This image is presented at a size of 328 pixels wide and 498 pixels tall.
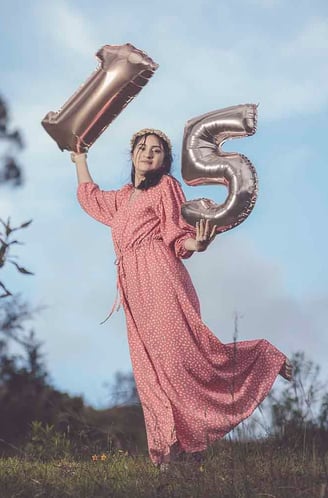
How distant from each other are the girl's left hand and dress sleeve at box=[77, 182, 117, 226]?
2.38ft

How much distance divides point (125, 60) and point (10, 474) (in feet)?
8.75

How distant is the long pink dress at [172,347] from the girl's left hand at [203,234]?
0.13 m

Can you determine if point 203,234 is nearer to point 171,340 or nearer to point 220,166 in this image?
point 220,166

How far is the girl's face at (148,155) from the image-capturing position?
621 cm

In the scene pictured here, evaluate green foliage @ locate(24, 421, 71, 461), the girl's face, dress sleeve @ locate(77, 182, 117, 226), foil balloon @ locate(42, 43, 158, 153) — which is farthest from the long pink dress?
green foliage @ locate(24, 421, 71, 461)

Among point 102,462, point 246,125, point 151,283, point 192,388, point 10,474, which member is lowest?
point 10,474

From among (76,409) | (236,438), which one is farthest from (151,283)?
(76,409)

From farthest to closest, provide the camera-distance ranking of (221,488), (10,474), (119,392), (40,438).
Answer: (40,438), (119,392), (10,474), (221,488)

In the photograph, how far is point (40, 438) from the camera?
304 inches

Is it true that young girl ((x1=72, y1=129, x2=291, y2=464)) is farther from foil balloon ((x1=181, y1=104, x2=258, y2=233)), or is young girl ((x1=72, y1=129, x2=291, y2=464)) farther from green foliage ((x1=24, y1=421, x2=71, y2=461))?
green foliage ((x1=24, y1=421, x2=71, y2=461))

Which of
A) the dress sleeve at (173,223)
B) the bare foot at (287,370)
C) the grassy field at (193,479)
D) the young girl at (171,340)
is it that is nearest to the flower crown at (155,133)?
the young girl at (171,340)

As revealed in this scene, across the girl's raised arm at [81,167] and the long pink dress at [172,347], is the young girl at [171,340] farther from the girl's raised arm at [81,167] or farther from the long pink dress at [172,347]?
the girl's raised arm at [81,167]

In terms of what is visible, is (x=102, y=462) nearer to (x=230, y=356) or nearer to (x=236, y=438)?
(x=230, y=356)

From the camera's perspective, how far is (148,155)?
621 cm
